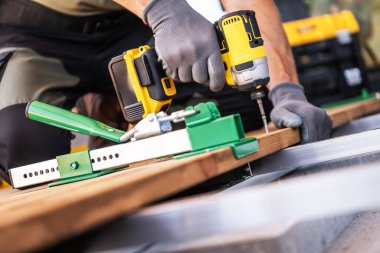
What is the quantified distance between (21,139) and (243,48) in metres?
0.96

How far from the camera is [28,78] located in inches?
84.9

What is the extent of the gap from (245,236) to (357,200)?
28 cm

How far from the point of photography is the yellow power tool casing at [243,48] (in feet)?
4.95

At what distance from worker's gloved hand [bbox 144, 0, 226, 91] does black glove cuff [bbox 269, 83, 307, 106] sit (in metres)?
0.52

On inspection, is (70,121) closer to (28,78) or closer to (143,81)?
(143,81)

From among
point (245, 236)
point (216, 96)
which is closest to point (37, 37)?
point (216, 96)

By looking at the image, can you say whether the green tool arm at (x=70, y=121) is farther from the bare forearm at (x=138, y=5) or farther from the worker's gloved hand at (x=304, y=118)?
the worker's gloved hand at (x=304, y=118)

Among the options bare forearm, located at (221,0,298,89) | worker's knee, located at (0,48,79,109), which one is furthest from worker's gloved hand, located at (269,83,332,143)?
worker's knee, located at (0,48,79,109)

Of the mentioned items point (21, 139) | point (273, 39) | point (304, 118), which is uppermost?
point (273, 39)

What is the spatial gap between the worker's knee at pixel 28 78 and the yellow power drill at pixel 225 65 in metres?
0.62

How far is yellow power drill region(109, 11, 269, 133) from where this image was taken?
1516 millimetres

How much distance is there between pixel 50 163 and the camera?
1526mm

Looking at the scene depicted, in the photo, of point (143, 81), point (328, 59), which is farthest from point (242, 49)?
point (328, 59)

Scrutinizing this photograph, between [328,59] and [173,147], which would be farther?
[328,59]
